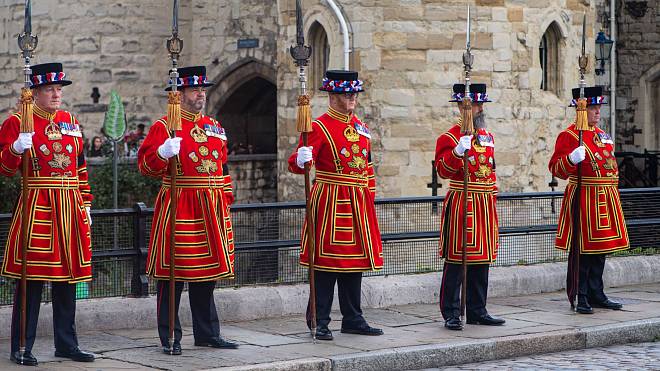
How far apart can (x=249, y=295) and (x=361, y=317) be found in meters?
1.03

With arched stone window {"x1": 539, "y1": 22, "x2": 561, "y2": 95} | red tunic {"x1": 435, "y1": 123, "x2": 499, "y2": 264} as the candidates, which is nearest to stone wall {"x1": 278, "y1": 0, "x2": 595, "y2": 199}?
arched stone window {"x1": 539, "y1": 22, "x2": 561, "y2": 95}

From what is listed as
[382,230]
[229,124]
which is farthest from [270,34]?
[382,230]

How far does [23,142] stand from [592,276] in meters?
5.11

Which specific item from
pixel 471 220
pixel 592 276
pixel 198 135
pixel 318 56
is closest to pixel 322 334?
pixel 471 220

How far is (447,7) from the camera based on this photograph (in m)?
19.4

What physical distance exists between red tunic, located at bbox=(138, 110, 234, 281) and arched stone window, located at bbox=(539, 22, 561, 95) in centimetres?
1134

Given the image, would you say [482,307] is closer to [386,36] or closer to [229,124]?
[386,36]

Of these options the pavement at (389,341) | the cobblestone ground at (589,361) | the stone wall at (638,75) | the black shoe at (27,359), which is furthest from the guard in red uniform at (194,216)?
the stone wall at (638,75)

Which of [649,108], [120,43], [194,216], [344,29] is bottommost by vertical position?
[194,216]

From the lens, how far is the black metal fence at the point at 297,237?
10758 mm

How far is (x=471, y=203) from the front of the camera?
11133mm

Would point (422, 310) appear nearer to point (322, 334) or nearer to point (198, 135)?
point (322, 334)

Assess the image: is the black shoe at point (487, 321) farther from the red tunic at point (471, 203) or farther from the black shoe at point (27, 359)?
the black shoe at point (27, 359)

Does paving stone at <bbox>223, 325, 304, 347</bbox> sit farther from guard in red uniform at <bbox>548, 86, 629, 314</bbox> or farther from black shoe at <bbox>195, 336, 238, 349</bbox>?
guard in red uniform at <bbox>548, 86, 629, 314</bbox>
